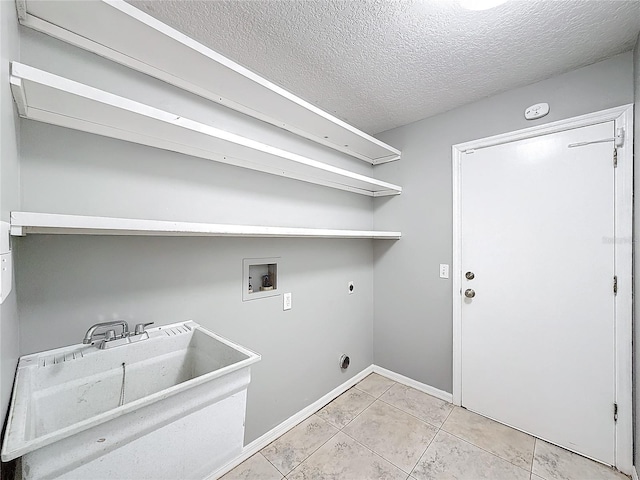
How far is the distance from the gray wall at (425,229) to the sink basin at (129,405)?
1.83 meters

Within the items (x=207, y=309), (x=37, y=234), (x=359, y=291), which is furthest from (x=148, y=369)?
(x=359, y=291)

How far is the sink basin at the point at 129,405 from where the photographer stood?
74cm

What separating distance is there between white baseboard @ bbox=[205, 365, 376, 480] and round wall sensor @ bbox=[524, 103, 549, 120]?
262cm

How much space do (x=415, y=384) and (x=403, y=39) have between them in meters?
2.73

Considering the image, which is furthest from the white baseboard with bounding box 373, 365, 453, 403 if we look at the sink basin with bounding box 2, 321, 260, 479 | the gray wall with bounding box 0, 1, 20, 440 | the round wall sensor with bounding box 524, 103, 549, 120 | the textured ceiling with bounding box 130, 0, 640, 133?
the gray wall with bounding box 0, 1, 20, 440

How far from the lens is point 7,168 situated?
802mm

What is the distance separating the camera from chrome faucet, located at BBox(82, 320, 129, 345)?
3.80 ft

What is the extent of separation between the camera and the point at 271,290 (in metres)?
1.94

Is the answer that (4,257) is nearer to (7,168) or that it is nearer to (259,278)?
(7,168)

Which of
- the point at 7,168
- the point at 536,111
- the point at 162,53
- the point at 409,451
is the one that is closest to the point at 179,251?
the point at 7,168

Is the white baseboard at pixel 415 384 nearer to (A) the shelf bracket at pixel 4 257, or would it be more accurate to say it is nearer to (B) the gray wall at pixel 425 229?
(B) the gray wall at pixel 425 229

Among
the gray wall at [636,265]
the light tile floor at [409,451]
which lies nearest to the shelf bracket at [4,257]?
the light tile floor at [409,451]

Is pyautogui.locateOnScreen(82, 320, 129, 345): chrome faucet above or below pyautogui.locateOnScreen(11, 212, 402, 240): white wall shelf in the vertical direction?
below

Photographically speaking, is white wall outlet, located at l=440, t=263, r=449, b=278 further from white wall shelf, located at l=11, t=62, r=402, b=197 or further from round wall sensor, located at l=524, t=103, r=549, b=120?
white wall shelf, located at l=11, t=62, r=402, b=197
